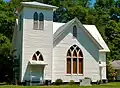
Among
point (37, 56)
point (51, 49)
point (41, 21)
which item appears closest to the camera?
point (37, 56)

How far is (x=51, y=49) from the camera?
121ft

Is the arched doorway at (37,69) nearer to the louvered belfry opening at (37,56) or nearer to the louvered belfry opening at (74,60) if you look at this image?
the louvered belfry opening at (37,56)

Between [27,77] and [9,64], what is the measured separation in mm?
3733

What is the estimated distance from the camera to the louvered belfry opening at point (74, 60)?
3834 cm

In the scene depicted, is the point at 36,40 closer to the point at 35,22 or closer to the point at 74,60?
the point at 35,22

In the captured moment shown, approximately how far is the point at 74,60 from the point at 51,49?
344 cm

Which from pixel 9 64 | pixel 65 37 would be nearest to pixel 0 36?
pixel 9 64

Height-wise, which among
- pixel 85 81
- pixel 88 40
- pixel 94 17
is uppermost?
pixel 94 17

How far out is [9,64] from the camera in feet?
127

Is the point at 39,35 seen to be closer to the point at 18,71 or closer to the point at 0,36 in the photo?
the point at 18,71

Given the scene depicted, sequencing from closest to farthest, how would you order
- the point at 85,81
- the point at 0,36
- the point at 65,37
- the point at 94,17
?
1. the point at 85,81
2. the point at 65,37
3. the point at 0,36
4. the point at 94,17

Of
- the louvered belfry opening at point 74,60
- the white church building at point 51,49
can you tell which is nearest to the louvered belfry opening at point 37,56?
the white church building at point 51,49

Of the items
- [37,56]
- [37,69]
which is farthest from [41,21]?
[37,69]

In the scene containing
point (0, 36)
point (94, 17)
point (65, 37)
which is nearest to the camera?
point (65, 37)
